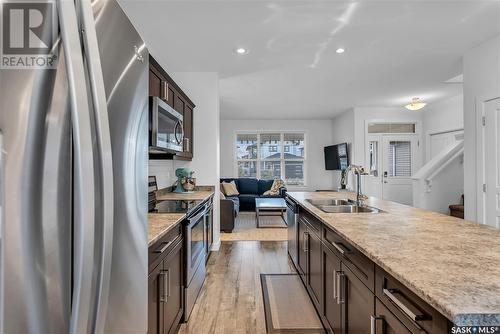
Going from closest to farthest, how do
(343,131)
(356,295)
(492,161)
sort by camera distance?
(356,295) → (492,161) → (343,131)

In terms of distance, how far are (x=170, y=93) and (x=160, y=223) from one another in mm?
1696

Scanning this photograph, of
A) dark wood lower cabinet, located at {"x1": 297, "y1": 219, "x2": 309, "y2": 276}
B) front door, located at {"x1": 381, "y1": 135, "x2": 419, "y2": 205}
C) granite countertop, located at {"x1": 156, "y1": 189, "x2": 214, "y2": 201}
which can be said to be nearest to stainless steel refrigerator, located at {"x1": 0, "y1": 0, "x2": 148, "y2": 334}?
dark wood lower cabinet, located at {"x1": 297, "y1": 219, "x2": 309, "y2": 276}

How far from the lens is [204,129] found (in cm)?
433

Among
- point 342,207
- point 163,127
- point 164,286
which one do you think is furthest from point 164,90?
point 342,207

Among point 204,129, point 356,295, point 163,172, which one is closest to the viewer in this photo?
point 356,295

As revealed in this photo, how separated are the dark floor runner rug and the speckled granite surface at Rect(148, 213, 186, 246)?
1.13 m

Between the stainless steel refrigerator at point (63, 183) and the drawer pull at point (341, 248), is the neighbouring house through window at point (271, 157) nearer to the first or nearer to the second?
the drawer pull at point (341, 248)

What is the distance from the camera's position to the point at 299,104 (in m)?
6.51

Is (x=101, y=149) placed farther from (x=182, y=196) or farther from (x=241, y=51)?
(x=241, y=51)

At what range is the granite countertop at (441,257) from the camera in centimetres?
69

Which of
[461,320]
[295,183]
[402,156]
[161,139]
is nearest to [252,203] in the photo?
[295,183]

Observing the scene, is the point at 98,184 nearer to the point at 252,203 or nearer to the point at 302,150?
the point at 252,203

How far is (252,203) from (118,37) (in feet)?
23.2

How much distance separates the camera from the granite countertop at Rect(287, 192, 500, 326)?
0.69m
